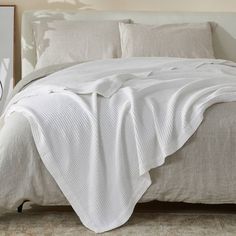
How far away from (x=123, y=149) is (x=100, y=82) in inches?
16.6

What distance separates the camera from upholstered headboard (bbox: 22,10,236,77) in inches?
190

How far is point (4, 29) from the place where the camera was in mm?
4973

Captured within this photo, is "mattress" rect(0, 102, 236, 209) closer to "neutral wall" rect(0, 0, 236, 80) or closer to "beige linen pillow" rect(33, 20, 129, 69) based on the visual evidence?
"beige linen pillow" rect(33, 20, 129, 69)

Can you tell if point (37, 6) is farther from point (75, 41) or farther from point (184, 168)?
point (184, 168)

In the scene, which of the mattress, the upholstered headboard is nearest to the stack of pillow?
the upholstered headboard

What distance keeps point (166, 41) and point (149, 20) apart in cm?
45

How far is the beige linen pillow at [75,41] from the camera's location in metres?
4.50

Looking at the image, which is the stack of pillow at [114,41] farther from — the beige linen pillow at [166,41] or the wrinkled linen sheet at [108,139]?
the wrinkled linen sheet at [108,139]

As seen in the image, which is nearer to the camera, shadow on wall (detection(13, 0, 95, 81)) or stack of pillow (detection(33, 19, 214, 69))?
stack of pillow (detection(33, 19, 214, 69))

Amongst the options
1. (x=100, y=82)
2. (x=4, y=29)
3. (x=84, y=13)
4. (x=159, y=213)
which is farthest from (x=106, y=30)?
(x=159, y=213)

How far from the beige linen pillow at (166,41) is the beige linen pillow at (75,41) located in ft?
0.34

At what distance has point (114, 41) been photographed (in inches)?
181

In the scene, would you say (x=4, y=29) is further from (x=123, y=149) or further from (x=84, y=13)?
(x=123, y=149)

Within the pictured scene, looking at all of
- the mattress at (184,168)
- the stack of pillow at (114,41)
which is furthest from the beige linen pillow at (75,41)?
the mattress at (184,168)
